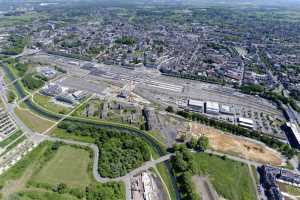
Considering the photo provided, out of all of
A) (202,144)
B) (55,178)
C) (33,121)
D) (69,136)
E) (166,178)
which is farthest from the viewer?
(33,121)

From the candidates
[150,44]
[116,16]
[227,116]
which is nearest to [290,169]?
[227,116]

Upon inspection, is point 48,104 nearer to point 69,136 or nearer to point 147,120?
point 69,136

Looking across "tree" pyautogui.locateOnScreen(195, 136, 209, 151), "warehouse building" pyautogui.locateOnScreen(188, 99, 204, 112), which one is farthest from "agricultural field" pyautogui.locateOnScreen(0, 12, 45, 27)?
"tree" pyautogui.locateOnScreen(195, 136, 209, 151)

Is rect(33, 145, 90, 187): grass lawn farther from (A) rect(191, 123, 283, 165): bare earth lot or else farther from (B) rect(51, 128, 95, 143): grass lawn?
(A) rect(191, 123, 283, 165): bare earth lot

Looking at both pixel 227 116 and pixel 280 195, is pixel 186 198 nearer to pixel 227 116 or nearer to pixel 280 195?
pixel 280 195

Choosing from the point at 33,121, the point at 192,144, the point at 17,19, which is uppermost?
the point at 17,19

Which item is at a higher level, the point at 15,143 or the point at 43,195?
the point at 15,143

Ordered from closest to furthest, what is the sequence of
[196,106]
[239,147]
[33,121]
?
[239,147]
[33,121]
[196,106]

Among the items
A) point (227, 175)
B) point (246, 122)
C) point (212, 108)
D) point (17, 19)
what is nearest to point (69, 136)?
point (227, 175)
